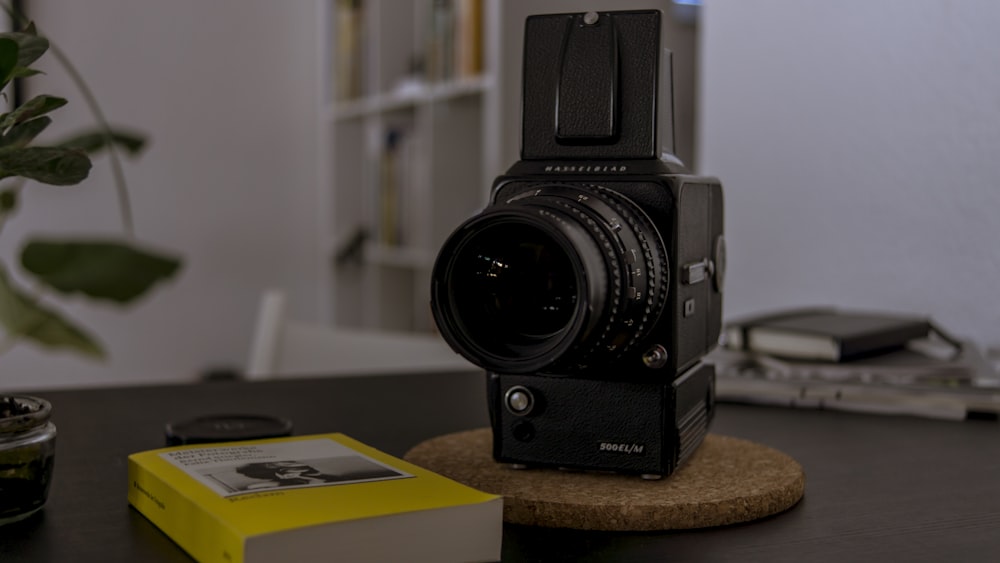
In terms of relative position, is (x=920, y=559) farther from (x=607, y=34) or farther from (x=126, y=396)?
(x=126, y=396)

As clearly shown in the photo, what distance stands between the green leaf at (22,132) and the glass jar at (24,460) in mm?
155

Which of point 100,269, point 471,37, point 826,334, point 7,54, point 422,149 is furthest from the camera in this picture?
point 422,149

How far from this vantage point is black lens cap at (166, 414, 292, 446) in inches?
30.1

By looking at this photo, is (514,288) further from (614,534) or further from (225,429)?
(225,429)

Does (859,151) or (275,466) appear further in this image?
(859,151)

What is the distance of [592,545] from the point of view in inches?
22.6

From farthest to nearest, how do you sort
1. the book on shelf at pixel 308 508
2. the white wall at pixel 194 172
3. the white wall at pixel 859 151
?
the white wall at pixel 194 172 < the white wall at pixel 859 151 < the book on shelf at pixel 308 508

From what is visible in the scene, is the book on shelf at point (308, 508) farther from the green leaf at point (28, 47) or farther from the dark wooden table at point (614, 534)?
the green leaf at point (28, 47)

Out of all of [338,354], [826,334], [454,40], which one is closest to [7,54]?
[826,334]

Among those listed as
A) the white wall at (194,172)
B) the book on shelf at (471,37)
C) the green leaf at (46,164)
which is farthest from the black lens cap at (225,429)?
the white wall at (194,172)

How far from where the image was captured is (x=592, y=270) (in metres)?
0.59

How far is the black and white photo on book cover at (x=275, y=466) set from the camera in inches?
22.1

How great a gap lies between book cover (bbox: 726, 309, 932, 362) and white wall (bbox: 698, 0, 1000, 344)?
12cm

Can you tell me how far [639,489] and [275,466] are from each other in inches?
9.2
